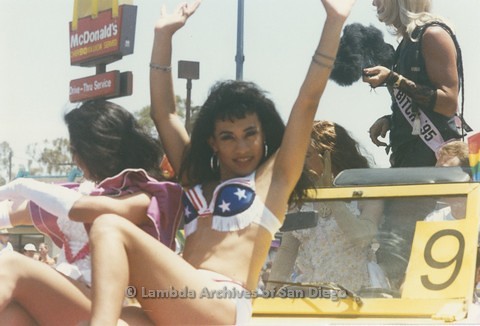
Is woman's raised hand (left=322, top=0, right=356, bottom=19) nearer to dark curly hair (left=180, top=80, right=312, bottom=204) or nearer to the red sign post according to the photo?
dark curly hair (left=180, top=80, right=312, bottom=204)

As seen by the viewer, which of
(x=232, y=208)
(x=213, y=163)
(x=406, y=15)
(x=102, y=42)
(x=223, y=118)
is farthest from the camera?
(x=102, y=42)

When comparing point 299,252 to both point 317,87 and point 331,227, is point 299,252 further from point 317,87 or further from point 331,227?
point 317,87

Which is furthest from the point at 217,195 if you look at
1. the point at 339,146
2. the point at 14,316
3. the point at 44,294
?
the point at 339,146

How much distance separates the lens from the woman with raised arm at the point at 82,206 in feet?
9.85

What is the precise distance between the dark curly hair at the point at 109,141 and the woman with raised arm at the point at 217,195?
118 millimetres

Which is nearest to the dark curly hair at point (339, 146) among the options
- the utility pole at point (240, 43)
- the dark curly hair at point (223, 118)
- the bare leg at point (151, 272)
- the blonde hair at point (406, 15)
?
the blonde hair at point (406, 15)

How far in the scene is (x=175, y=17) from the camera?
144 inches

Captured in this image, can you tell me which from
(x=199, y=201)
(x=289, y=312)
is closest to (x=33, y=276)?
(x=199, y=201)

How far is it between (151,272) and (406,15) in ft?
6.78

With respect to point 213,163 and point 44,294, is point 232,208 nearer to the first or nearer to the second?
point 213,163

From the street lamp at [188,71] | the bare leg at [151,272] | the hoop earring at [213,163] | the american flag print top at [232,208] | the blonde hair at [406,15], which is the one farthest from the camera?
the blonde hair at [406,15]

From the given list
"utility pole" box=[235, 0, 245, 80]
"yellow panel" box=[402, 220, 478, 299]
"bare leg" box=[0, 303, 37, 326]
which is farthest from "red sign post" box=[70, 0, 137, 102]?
"bare leg" box=[0, 303, 37, 326]

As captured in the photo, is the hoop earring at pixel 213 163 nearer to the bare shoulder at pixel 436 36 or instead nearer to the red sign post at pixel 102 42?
the bare shoulder at pixel 436 36

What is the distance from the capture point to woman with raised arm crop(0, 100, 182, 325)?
3.00 meters
